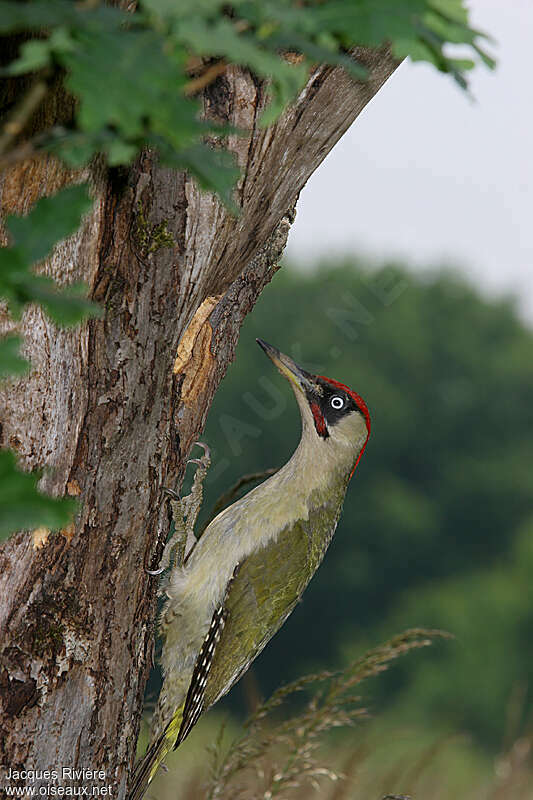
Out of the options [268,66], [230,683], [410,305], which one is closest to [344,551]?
[410,305]

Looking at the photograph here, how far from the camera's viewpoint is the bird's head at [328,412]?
3771mm

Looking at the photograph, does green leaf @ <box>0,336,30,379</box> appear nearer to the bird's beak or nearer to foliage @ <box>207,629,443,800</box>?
foliage @ <box>207,629,443,800</box>

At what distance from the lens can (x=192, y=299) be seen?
2.49m

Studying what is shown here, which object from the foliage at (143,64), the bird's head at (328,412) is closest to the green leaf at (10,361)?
the foliage at (143,64)

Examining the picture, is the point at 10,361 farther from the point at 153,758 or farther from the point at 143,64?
the point at 153,758

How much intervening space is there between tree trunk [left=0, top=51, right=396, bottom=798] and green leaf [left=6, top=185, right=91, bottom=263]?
0.85m

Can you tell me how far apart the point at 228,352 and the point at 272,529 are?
0.84 meters

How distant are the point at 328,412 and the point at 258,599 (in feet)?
2.70

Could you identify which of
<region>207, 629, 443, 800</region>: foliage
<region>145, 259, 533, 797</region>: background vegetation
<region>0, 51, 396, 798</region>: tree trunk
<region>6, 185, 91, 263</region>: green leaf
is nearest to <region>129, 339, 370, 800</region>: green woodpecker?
<region>207, 629, 443, 800</region>: foliage

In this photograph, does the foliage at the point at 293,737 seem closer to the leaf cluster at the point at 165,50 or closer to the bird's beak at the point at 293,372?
the bird's beak at the point at 293,372

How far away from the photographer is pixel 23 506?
1.17m

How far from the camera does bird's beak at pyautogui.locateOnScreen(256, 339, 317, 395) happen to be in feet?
12.5

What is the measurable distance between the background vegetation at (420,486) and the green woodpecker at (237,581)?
2608cm

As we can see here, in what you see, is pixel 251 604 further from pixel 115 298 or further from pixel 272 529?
pixel 115 298
